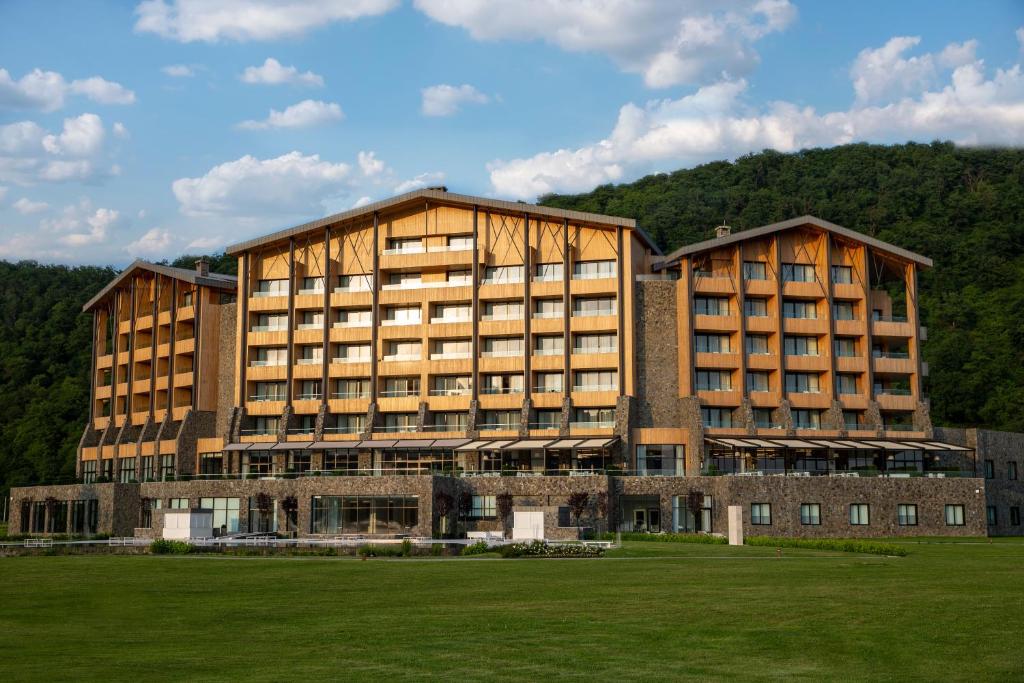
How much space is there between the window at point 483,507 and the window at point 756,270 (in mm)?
28146

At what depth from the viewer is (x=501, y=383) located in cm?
9631

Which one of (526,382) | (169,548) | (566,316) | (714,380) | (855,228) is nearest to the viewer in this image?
(169,548)

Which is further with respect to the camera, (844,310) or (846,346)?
(844,310)

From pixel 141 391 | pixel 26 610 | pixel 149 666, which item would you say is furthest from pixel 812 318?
pixel 149 666

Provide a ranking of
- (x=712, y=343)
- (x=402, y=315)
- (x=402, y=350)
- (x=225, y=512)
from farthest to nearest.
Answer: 1. (x=402, y=315)
2. (x=402, y=350)
3. (x=712, y=343)
4. (x=225, y=512)

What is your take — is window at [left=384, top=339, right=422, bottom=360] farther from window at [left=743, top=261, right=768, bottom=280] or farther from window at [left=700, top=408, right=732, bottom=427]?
window at [left=743, top=261, right=768, bottom=280]

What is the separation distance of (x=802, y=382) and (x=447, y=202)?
33001 mm

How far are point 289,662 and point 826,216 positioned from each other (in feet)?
412

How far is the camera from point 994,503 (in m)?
85.9

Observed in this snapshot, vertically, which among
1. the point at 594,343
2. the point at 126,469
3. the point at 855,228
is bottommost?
the point at 126,469

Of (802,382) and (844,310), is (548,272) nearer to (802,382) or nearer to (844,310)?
(802,382)

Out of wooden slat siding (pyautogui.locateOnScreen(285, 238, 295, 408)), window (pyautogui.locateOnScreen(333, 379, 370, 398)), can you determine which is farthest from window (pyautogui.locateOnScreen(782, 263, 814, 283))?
wooden slat siding (pyautogui.locateOnScreen(285, 238, 295, 408))

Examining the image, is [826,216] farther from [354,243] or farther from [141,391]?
[141,391]

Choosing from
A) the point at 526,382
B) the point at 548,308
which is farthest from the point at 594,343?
the point at 526,382
